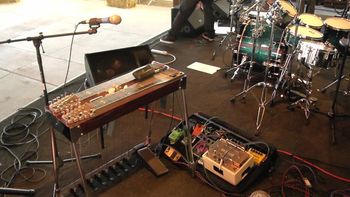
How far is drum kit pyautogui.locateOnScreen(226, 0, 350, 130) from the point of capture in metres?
2.98

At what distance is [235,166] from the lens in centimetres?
212

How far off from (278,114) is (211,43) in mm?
1933

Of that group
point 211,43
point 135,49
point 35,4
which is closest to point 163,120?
point 135,49

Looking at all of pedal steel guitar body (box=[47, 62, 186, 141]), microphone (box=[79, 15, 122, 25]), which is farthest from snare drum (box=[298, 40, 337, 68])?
microphone (box=[79, 15, 122, 25])

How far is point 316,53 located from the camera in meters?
2.95

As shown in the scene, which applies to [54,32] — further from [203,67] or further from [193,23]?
[203,67]

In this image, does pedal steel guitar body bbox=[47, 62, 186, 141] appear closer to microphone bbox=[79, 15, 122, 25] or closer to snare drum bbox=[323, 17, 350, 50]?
microphone bbox=[79, 15, 122, 25]

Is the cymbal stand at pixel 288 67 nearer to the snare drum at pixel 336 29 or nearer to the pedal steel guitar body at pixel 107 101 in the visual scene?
the snare drum at pixel 336 29

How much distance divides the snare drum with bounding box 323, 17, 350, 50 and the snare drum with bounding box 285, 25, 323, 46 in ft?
1.10

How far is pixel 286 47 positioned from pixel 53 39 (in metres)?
3.35

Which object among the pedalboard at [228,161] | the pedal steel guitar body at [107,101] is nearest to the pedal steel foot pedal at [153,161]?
the pedalboard at [228,161]

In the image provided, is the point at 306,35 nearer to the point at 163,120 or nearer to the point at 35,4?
the point at 163,120

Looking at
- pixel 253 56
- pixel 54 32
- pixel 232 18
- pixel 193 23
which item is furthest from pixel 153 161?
pixel 54 32

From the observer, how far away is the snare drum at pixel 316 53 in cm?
293
